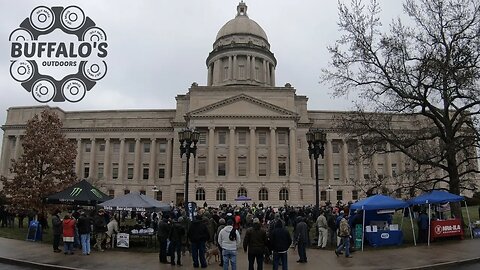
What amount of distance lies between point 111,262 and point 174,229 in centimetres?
256

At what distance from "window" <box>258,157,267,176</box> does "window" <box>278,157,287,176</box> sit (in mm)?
2056

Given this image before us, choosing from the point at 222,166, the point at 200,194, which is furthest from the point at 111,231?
the point at 222,166

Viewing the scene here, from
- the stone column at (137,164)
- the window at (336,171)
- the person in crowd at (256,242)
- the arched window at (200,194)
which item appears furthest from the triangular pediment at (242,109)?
the person in crowd at (256,242)

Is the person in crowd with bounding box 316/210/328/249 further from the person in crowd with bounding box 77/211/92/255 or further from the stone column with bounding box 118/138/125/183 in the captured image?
the stone column with bounding box 118/138/125/183

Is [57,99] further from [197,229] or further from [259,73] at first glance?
[259,73]

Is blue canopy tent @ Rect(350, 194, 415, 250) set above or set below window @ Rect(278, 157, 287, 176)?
below

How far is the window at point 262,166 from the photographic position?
199 ft

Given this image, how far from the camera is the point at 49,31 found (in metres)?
19.8

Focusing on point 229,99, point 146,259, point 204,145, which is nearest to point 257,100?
point 229,99

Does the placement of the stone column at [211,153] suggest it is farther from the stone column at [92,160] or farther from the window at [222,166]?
the stone column at [92,160]

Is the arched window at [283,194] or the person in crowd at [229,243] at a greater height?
the arched window at [283,194]

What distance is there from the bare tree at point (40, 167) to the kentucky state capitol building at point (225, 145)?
31338mm

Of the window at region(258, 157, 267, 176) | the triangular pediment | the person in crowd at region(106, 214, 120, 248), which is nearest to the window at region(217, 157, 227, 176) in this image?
the window at region(258, 157, 267, 176)

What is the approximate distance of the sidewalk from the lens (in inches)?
543
